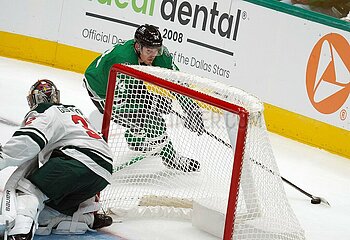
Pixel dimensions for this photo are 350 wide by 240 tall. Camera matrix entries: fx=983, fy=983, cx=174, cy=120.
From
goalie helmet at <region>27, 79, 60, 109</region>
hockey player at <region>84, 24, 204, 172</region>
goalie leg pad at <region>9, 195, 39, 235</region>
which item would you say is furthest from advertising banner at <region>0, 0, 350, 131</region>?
goalie leg pad at <region>9, 195, 39, 235</region>

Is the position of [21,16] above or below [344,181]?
above

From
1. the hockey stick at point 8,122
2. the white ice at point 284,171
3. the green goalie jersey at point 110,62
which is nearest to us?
the white ice at point 284,171

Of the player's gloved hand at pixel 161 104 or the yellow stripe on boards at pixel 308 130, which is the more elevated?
the player's gloved hand at pixel 161 104

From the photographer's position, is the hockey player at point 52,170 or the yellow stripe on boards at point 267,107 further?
the yellow stripe on boards at point 267,107

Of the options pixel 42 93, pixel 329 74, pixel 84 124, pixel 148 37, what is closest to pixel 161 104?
pixel 148 37

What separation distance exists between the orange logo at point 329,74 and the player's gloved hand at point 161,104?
198cm

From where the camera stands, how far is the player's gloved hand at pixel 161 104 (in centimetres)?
556

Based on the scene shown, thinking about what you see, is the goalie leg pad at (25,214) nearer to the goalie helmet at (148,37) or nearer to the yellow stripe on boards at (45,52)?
the goalie helmet at (148,37)

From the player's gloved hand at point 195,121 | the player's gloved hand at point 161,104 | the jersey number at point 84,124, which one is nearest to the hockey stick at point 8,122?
the player's gloved hand at point 161,104

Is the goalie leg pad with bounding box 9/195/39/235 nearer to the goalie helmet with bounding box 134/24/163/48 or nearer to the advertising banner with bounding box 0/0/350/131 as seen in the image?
the goalie helmet with bounding box 134/24/163/48

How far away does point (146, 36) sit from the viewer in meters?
6.07

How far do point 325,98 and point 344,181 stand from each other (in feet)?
2.42

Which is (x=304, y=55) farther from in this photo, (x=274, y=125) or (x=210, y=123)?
(x=210, y=123)

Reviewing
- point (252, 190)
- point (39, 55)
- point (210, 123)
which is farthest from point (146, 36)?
point (39, 55)
